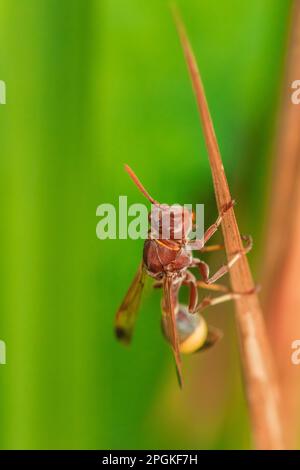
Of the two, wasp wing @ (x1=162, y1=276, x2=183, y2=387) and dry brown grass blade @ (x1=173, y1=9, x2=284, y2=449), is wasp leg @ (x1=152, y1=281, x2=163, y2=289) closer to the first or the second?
wasp wing @ (x1=162, y1=276, x2=183, y2=387)

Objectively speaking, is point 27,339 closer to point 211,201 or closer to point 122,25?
point 211,201

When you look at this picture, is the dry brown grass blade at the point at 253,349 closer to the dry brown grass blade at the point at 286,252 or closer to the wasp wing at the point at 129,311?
the dry brown grass blade at the point at 286,252

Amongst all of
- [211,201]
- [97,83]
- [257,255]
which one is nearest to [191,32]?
[97,83]

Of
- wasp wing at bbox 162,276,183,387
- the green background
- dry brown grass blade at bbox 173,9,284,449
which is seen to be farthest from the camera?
the green background

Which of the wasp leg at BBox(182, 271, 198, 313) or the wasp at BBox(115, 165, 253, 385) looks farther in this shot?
the wasp leg at BBox(182, 271, 198, 313)

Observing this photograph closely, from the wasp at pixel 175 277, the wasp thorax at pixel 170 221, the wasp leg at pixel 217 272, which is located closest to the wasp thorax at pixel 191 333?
the wasp at pixel 175 277

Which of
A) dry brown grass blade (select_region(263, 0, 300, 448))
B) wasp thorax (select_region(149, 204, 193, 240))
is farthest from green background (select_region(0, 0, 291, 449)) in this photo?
wasp thorax (select_region(149, 204, 193, 240))

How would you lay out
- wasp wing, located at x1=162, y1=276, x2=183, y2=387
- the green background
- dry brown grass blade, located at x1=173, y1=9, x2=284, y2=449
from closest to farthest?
dry brown grass blade, located at x1=173, y1=9, x2=284, y2=449 < wasp wing, located at x1=162, y1=276, x2=183, y2=387 < the green background

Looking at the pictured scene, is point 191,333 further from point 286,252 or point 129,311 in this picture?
point 286,252
